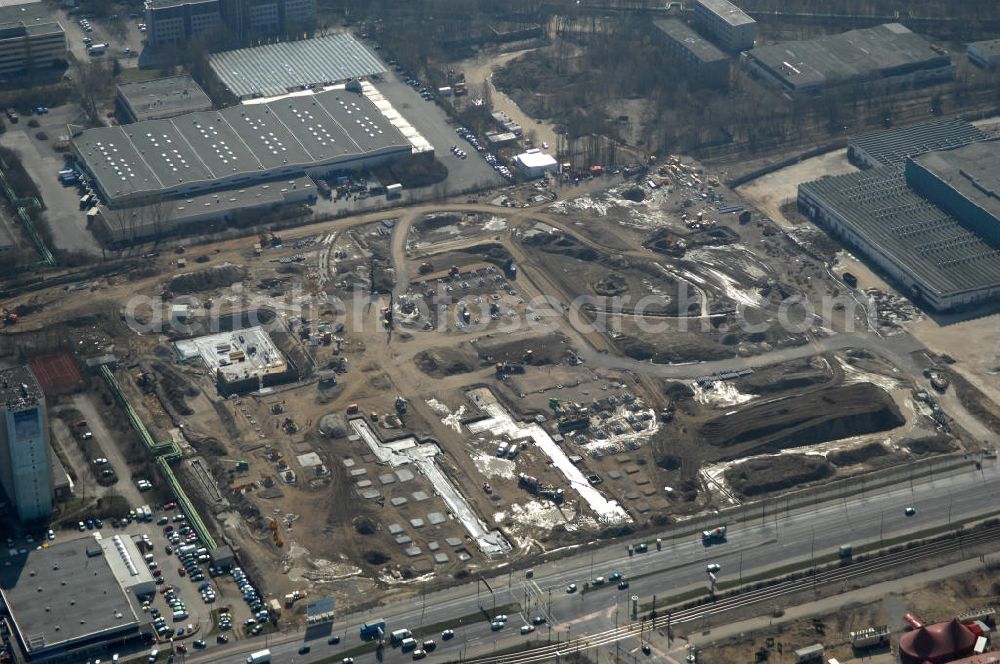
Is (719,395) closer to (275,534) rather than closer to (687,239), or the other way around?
(687,239)

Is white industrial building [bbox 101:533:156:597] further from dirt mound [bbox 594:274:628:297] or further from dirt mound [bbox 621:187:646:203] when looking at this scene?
dirt mound [bbox 621:187:646:203]

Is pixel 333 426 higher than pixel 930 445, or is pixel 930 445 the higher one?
pixel 333 426

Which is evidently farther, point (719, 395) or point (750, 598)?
point (719, 395)

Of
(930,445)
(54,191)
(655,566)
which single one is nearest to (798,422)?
(930,445)

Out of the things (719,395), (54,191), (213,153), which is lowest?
(719,395)

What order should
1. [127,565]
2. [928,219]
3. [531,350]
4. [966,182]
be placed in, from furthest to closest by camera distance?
[966,182] → [928,219] → [531,350] → [127,565]

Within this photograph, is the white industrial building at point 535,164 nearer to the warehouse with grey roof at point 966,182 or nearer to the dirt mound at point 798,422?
the warehouse with grey roof at point 966,182

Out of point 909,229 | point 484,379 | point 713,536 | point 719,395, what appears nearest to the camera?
point 713,536

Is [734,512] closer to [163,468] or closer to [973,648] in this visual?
[973,648]
